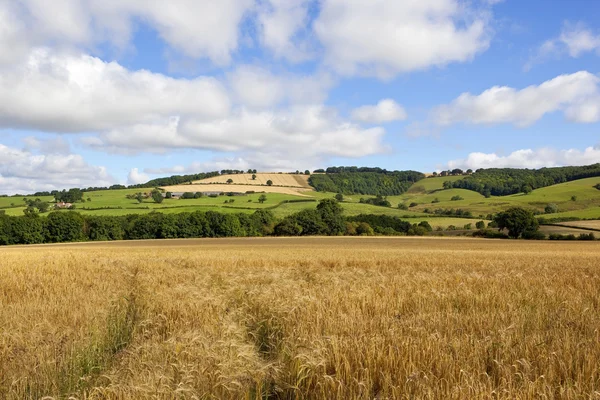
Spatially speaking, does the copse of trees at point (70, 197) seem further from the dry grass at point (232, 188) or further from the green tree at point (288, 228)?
the green tree at point (288, 228)

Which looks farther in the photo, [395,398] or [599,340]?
[599,340]

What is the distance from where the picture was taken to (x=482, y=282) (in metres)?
11.8

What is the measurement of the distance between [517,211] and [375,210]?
4965 cm

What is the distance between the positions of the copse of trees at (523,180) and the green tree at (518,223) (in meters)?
89.9

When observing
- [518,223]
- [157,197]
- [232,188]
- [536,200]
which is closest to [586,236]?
[518,223]

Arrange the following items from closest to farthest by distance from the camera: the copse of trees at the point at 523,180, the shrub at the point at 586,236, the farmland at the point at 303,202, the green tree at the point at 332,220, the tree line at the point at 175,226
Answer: the shrub at the point at 586,236, the tree line at the point at 175,226, the green tree at the point at 332,220, the farmland at the point at 303,202, the copse of trees at the point at 523,180

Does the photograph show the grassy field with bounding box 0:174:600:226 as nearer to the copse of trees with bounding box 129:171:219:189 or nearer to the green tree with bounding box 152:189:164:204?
the green tree with bounding box 152:189:164:204

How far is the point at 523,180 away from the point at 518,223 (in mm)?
116638

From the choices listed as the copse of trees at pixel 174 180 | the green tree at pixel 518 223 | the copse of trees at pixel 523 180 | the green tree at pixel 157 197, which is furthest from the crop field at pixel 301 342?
the copse of trees at pixel 523 180

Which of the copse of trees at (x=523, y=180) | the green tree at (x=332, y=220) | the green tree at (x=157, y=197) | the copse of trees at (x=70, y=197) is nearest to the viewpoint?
the green tree at (x=332, y=220)

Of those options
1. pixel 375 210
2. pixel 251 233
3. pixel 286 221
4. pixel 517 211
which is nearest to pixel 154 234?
pixel 251 233

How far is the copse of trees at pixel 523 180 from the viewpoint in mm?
174750

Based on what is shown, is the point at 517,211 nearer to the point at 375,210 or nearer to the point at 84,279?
the point at 375,210

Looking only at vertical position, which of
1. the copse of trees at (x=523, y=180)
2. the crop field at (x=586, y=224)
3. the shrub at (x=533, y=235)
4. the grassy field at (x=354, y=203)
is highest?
the copse of trees at (x=523, y=180)
